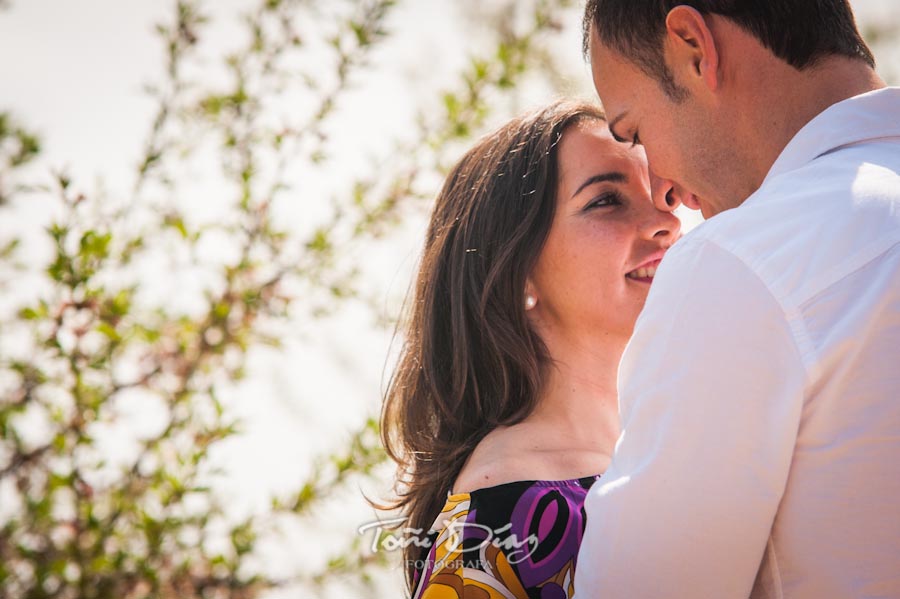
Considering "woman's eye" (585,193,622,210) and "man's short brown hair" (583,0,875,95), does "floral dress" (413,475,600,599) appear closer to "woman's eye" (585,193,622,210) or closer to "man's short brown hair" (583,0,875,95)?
"woman's eye" (585,193,622,210)

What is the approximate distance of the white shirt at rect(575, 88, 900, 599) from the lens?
1257mm

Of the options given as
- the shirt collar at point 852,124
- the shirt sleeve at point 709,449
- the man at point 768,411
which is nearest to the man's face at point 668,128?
the shirt collar at point 852,124

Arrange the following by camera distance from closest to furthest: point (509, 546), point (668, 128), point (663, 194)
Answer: point (668, 128) → point (509, 546) → point (663, 194)

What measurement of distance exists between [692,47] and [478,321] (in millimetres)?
1166

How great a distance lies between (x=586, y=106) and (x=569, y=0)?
0.73 m

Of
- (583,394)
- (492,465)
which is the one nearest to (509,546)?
(492,465)

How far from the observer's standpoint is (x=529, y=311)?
2686 mm

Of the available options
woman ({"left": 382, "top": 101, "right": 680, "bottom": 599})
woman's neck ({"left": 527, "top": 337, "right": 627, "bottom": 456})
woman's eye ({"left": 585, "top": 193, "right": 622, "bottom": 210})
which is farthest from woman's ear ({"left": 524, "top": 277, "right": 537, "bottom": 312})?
woman's eye ({"left": 585, "top": 193, "right": 622, "bottom": 210})

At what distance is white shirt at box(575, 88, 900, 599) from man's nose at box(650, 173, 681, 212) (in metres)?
1.02

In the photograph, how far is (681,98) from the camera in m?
1.77

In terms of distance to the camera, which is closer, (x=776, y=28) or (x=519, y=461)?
(x=776, y=28)

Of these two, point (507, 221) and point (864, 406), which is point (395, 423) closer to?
point (507, 221)

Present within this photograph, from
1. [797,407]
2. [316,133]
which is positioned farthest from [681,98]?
[316,133]

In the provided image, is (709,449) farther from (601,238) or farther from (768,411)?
(601,238)
